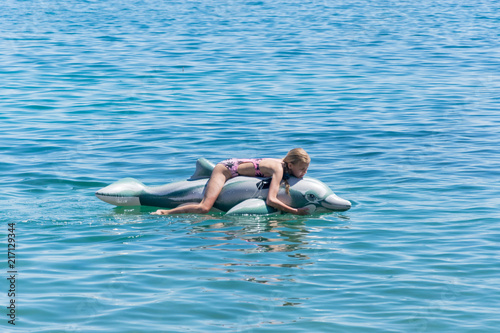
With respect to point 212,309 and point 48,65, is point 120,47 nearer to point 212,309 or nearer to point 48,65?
point 48,65

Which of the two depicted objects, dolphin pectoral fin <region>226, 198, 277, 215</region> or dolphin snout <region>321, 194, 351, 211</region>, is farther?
dolphin snout <region>321, 194, 351, 211</region>

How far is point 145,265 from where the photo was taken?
29.0 feet

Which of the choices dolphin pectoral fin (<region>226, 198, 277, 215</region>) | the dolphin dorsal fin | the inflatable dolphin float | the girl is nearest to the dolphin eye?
the inflatable dolphin float

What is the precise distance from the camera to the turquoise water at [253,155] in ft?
25.5

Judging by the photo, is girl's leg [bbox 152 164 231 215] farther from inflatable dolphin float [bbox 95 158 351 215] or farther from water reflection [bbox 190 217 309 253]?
water reflection [bbox 190 217 309 253]

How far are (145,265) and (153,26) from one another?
29.1 m

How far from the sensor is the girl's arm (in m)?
10.8

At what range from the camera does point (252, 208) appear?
423 inches

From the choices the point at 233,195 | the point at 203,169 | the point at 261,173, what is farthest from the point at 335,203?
the point at 203,169

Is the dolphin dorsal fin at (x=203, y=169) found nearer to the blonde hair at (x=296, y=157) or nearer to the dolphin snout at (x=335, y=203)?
the blonde hair at (x=296, y=157)

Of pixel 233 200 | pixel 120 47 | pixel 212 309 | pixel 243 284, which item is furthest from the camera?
pixel 120 47

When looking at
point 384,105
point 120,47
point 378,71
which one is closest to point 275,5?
point 120,47

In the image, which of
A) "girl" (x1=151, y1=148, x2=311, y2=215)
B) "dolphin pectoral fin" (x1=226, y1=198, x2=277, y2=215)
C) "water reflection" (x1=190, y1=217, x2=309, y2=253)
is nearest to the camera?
"water reflection" (x1=190, y1=217, x2=309, y2=253)

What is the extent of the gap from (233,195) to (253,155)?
12.2 ft
